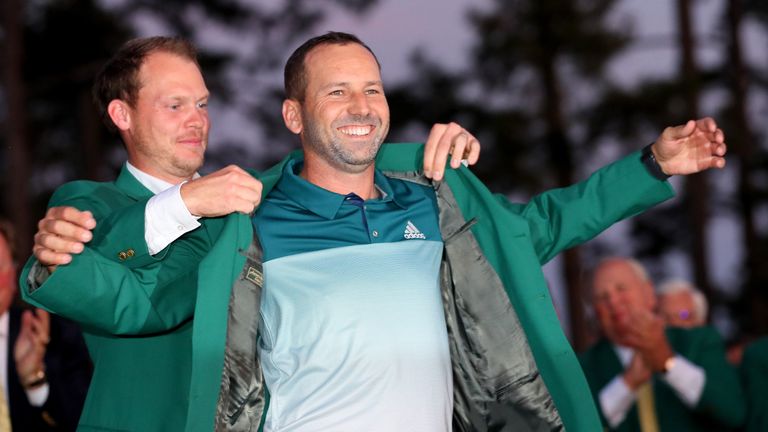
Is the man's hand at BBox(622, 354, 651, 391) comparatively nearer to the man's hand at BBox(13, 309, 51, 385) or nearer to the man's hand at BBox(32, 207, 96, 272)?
the man's hand at BBox(13, 309, 51, 385)

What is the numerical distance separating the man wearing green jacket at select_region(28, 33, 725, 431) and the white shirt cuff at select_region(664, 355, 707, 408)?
2829 mm

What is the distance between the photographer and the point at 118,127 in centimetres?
457

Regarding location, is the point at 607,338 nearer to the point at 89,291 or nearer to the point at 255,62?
the point at 89,291

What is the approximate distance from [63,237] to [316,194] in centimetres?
97

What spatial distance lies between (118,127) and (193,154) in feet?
1.28

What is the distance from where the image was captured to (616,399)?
711cm

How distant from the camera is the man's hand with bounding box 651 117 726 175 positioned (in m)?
4.08

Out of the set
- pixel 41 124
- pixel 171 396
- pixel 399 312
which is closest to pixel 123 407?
pixel 171 396

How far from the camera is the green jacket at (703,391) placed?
22.4 feet

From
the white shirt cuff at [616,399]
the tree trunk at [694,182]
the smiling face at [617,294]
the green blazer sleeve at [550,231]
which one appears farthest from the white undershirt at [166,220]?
the tree trunk at [694,182]

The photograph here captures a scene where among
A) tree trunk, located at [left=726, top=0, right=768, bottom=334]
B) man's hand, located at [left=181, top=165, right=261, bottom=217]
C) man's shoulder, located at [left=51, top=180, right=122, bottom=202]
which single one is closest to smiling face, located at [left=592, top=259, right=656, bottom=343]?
man's shoulder, located at [left=51, top=180, right=122, bottom=202]

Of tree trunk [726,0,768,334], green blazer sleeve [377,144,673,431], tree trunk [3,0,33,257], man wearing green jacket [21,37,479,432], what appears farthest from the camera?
tree trunk [726,0,768,334]

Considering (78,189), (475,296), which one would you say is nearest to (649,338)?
(475,296)

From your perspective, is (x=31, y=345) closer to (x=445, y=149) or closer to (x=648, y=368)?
(x=445, y=149)
